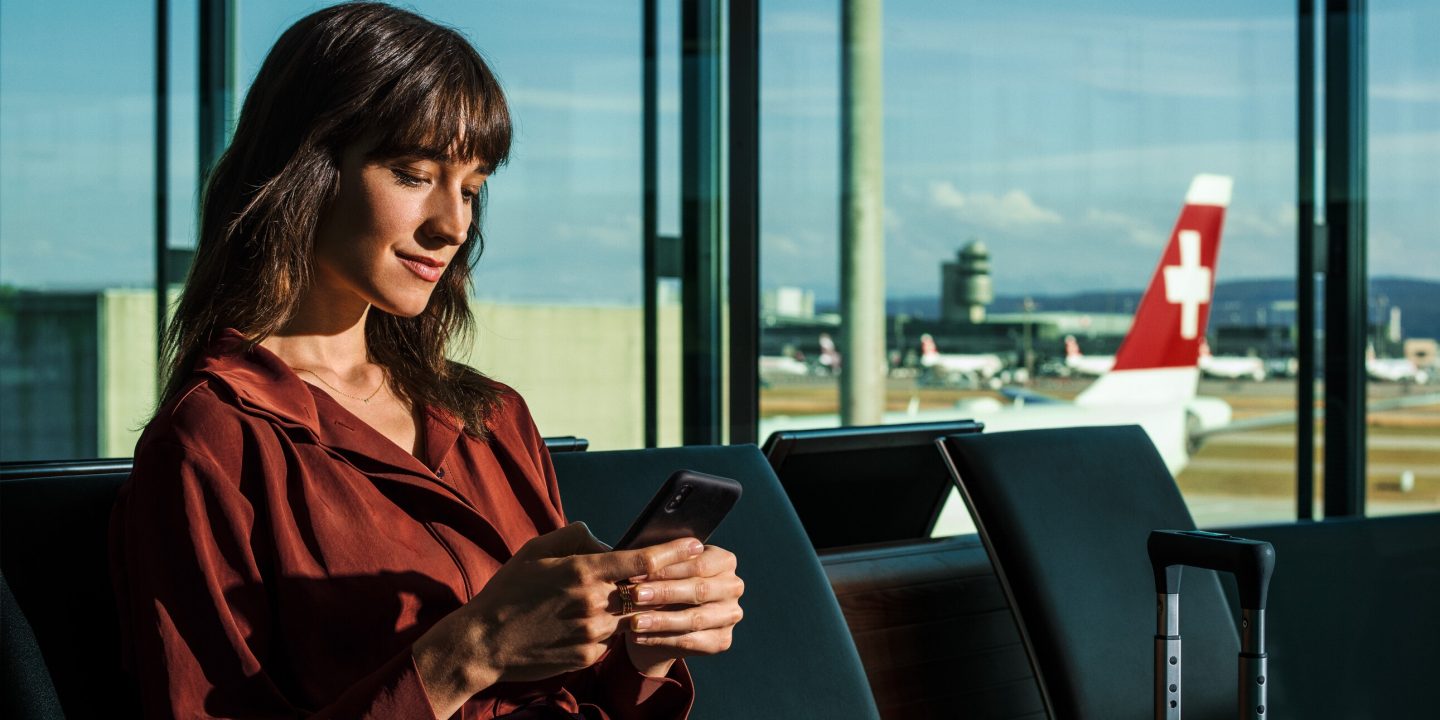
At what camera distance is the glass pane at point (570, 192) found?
12.3 feet

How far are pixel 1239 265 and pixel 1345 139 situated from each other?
1197 mm

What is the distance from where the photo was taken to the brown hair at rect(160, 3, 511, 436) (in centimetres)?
118

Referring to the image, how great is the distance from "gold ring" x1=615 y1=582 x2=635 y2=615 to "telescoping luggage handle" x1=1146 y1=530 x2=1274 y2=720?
0.68 metres

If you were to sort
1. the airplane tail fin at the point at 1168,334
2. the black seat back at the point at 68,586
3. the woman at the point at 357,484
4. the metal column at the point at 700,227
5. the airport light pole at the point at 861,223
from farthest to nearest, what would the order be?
the airplane tail fin at the point at 1168,334 → the airport light pole at the point at 861,223 → the metal column at the point at 700,227 → the black seat back at the point at 68,586 → the woman at the point at 357,484

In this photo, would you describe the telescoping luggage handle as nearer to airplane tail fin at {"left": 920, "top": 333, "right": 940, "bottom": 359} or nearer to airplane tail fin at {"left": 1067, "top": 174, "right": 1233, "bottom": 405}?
airplane tail fin at {"left": 920, "top": 333, "right": 940, "bottom": 359}

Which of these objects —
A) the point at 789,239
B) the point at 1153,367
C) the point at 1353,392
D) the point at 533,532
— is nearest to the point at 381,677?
the point at 533,532

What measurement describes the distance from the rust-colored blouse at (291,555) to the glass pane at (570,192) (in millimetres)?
2506

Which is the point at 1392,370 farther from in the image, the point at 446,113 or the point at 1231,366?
the point at 446,113

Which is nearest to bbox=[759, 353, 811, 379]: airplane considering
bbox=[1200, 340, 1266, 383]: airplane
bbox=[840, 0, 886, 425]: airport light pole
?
bbox=[840, 0, 886, 425]: airport light pole

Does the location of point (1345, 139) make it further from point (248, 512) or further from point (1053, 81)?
point (248, 512)

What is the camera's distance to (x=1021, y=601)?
1846mm

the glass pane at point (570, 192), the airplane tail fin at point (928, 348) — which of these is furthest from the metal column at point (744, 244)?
the airplane tail fin at point (928, 348)

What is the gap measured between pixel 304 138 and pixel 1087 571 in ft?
4.20

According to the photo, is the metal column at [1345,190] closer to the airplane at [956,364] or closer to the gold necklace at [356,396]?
the airplane at [956,364]
